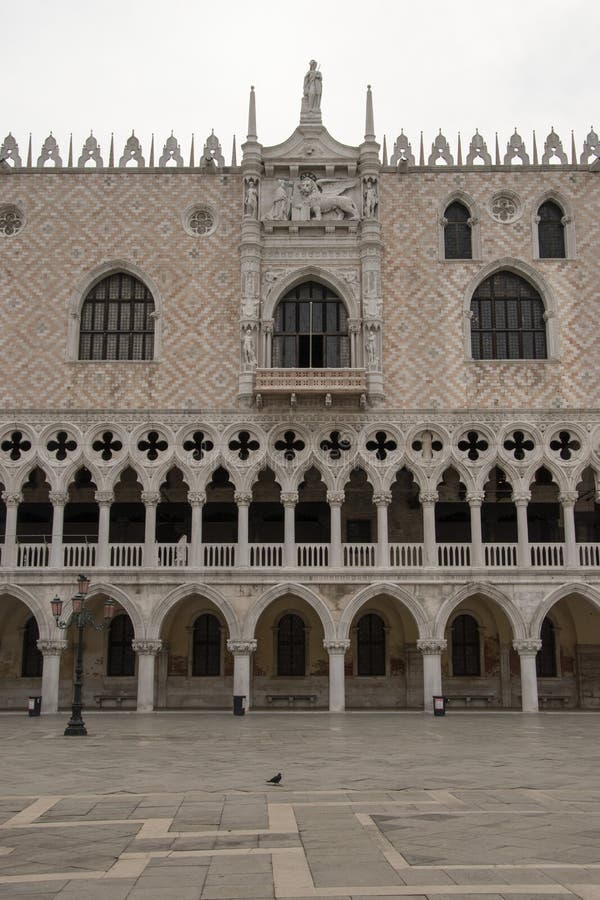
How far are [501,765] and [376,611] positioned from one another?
15414 millimetres

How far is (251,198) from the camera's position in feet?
95.6

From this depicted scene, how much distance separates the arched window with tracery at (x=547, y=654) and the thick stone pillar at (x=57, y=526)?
14.7m

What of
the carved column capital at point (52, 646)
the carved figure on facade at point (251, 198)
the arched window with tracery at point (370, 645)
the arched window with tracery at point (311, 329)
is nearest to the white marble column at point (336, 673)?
the arched window with tracery at point (370, 645)

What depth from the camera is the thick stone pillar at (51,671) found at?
26.9m

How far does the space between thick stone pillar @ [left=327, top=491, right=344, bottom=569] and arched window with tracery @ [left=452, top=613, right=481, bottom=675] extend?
16.7 feet

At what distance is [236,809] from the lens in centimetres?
1031

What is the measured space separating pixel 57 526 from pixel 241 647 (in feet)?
20.7

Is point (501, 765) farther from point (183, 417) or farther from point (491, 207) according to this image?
point (491, 207)

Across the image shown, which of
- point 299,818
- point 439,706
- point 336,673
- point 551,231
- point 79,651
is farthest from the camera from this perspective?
point 551,231

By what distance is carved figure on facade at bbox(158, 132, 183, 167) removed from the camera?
2997cm

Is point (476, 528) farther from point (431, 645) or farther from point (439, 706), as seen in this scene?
point (439, 706)

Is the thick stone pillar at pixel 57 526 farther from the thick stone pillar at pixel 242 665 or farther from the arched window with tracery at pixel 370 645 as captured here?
the arched window with tracery at pixel 370 645

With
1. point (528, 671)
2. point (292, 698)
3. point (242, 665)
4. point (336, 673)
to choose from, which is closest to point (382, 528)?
point (336, 673)

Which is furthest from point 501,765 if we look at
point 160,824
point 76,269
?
point 76,269
